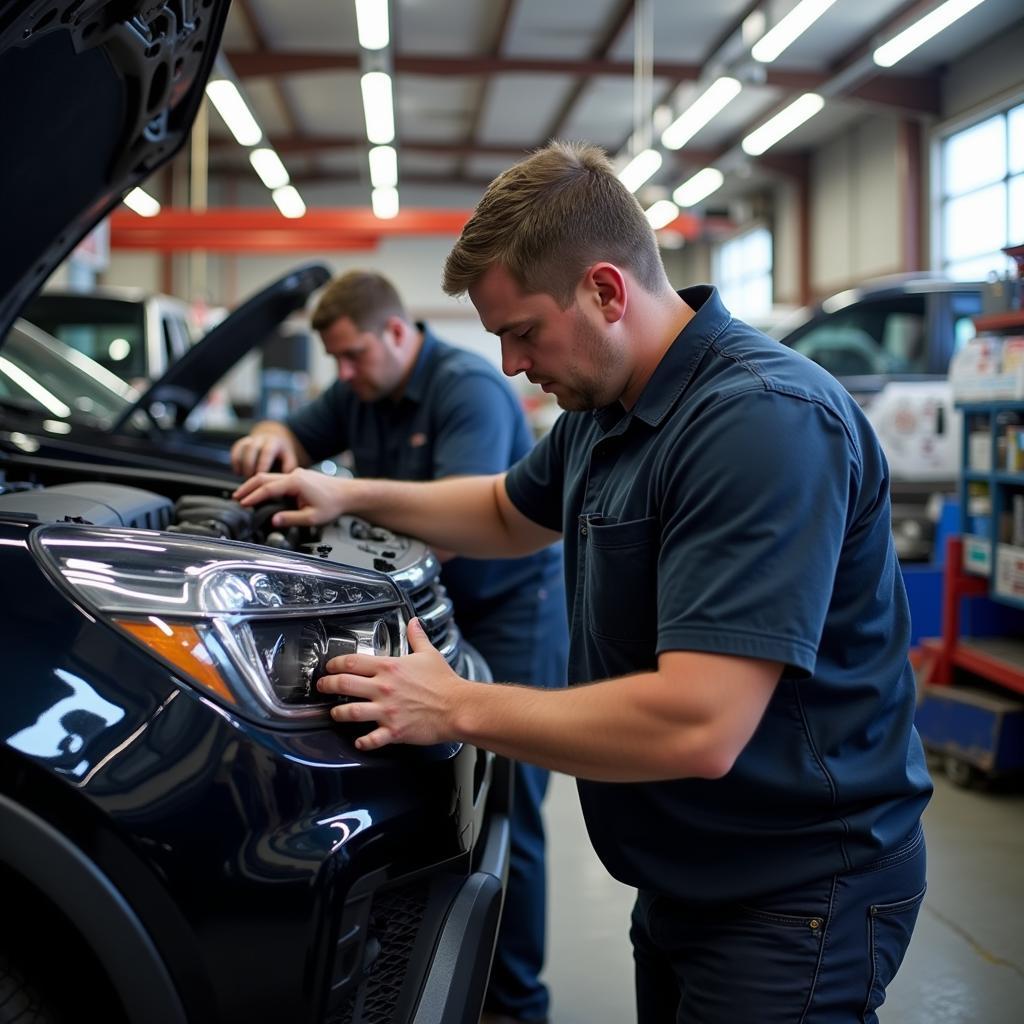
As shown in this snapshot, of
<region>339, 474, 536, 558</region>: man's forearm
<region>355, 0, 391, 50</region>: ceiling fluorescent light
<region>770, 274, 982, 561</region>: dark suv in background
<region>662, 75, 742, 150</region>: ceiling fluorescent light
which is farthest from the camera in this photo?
<region>662, 75, 742, 150</region>: ceiling fluorescent light

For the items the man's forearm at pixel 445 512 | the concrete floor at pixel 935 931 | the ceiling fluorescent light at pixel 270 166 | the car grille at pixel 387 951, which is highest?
Answer: the ceiling fluorescent light at pixel 270 166

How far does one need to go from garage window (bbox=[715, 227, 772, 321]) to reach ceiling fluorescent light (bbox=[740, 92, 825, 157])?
500 centimetres

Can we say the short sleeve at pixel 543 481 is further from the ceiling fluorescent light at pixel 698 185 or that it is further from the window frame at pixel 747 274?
the window frame at pixel 747 274

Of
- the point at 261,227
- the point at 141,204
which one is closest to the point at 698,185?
the point at 261,227

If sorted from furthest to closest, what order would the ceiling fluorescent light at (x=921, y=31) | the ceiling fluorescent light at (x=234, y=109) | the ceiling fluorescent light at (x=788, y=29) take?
1. the ceiling fluorescent light at (x=234, y=109)
2. the ceiling fluorescent light at (x=788, y=29)
3. the ceiling fluorescent light at (x=921, y=31)

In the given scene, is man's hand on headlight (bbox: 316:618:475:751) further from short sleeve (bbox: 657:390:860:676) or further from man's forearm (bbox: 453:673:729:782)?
short sleeve (bbox: 657:390:860:676)

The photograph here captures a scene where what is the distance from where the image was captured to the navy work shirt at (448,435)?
7.50 feet

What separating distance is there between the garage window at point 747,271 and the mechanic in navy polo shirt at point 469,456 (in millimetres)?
14989

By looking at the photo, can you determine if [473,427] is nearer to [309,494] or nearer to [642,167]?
[309,494]

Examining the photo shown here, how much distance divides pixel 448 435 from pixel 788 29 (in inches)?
271

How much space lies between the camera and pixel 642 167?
40.3 feet

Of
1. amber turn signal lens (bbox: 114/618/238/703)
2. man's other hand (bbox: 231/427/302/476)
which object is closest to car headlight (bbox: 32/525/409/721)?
amber turn signal lens (bbox: 114/618/238/703)

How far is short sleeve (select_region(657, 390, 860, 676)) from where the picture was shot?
1062 millimetres

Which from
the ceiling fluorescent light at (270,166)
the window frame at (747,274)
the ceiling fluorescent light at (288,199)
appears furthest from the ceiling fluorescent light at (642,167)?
the ceiling fluorescent light at (288,199)
